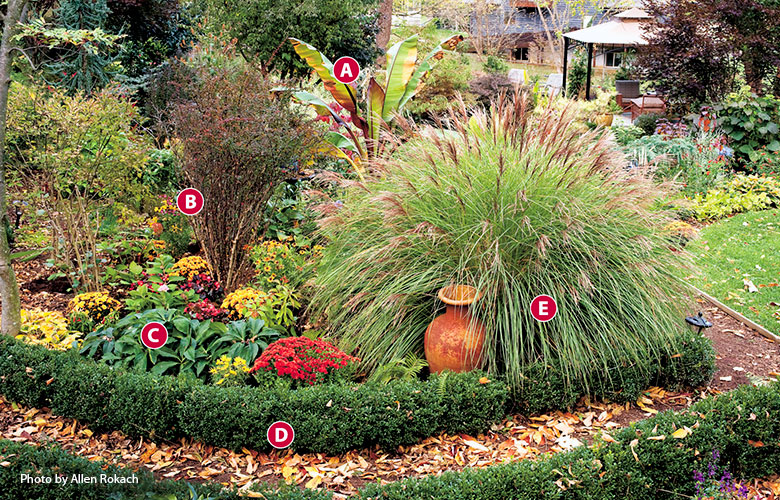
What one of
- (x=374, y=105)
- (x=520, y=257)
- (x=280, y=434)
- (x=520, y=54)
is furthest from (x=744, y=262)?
(x=520, y=54)

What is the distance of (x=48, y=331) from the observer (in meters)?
4.63

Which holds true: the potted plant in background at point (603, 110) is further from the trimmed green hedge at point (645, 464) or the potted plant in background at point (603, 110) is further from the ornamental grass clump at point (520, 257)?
the trimmed green hedge at point (645, 464)

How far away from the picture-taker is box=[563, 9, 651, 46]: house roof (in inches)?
606

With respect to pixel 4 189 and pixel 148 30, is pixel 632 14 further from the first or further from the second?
pixel 4 189

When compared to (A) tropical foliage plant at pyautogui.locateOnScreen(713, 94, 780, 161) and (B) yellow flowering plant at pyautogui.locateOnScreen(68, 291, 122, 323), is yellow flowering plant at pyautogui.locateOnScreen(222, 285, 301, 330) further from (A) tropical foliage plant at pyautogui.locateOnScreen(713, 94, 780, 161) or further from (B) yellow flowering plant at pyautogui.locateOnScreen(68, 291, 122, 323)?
(A) tropical foliage plant at pyautogui.locateOnScreen(713, 94, 780, 161)

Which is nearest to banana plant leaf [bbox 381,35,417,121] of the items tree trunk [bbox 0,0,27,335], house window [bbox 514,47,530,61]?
tree trunk [bbox 0,0,27,335]

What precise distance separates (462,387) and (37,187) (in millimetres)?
4142

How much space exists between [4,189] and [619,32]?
14.9 m

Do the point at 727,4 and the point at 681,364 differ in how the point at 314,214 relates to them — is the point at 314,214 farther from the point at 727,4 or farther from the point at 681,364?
the point at 727,4

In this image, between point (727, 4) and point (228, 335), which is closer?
point (228, 335)

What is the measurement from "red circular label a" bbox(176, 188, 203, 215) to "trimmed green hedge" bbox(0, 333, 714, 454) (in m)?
1.72

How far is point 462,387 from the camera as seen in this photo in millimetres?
3824

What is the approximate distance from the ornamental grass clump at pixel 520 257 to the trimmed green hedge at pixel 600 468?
604 mm

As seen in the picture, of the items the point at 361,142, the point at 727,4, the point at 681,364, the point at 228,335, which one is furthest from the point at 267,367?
the point at 727,4
